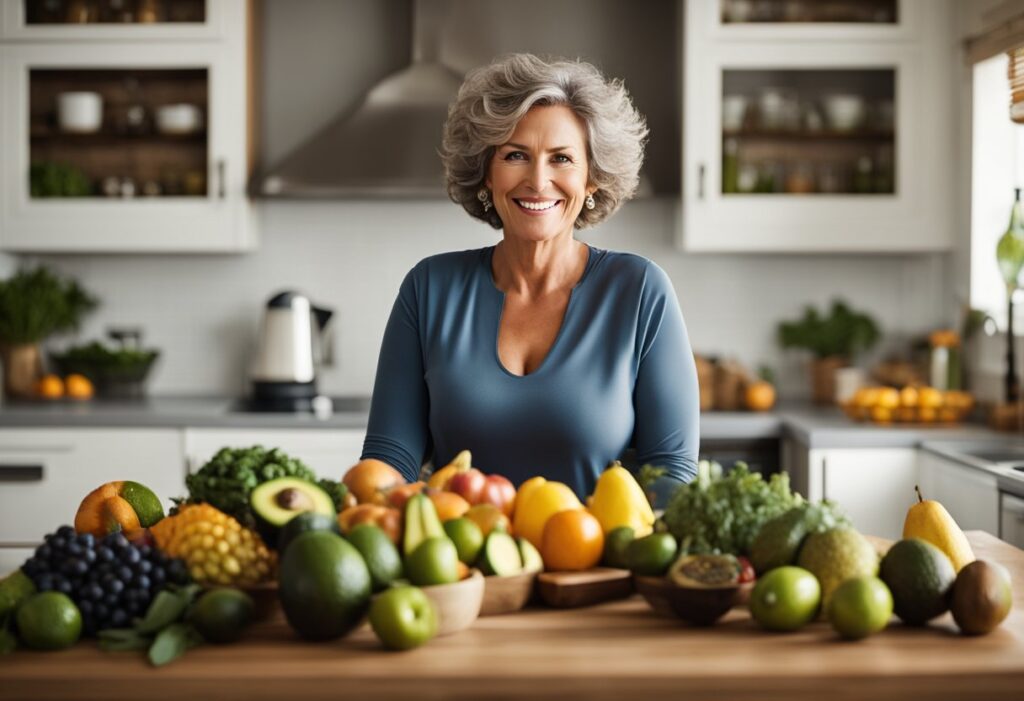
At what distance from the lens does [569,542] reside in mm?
1405

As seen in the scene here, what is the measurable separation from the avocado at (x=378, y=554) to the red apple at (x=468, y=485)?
0.20 metres

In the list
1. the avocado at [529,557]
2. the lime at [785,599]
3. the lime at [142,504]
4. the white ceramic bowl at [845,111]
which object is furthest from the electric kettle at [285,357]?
the lime at [785,599]

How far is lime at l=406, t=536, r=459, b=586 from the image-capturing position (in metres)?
1.24

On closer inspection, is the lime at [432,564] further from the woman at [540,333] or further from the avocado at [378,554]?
the woman at [540,333]

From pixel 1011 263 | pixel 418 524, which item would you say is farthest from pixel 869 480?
pixel 418 524

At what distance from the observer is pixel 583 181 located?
212cm

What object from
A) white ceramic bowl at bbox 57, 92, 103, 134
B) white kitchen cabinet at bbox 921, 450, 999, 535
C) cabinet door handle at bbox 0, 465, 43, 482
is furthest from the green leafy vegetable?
white ceramic bowl at bbox 57, 92, 103, 134

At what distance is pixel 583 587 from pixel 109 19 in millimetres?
3199

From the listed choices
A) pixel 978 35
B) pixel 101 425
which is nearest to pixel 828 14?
pixel 978 35

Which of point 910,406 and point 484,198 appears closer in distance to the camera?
point 484,198

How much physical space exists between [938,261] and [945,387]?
0.56 m

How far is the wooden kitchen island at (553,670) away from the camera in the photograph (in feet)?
3.64

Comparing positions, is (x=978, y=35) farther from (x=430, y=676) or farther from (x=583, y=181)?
(x=430, y=676)

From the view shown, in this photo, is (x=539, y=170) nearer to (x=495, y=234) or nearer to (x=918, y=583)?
(x=918, y=583)
